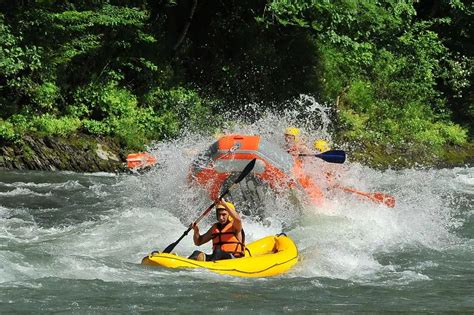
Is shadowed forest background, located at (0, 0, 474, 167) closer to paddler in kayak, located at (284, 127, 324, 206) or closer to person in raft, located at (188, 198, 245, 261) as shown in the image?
paddler in kayak, located at (284, 127, 324, 206)

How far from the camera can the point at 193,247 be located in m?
9.55

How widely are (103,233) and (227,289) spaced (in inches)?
122

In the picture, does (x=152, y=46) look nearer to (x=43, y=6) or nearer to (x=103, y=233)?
(x=43, y=6)

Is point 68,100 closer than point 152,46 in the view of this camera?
Yes

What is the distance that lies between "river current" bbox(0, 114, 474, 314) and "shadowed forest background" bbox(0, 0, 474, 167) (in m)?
2.30

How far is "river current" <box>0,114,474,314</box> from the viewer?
21.7 feet

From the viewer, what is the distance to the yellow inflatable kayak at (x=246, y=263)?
24.9 ft

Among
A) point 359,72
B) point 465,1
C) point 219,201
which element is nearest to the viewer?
point 219,201

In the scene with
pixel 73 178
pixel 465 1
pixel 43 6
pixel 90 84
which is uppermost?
pixel 465 1

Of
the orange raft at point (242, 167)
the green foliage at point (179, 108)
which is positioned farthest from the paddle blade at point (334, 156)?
the green foliage at point (179, 108)

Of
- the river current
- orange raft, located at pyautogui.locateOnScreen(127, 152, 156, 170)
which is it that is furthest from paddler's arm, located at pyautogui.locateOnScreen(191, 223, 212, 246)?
orange raft, located at pyautogui.locateOnScreen(127, 152, 156, 170)

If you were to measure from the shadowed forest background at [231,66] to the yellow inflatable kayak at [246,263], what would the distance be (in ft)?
26.2

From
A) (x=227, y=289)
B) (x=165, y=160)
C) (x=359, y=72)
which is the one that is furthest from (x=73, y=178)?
(x=359, y=72)

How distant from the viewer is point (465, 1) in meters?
24.1
